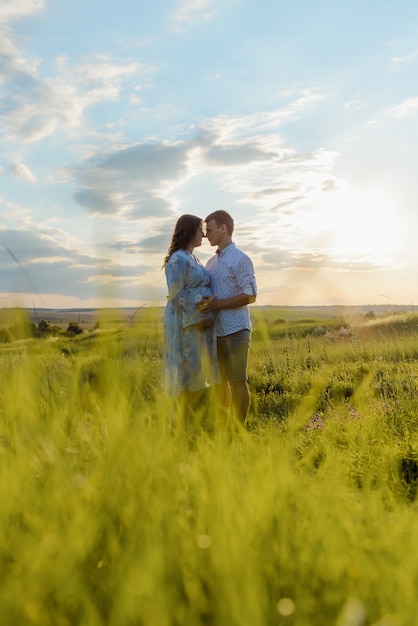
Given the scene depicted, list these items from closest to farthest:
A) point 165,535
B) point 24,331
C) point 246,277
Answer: point 165,535, point 24,331, point 246,277

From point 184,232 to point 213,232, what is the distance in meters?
0.48

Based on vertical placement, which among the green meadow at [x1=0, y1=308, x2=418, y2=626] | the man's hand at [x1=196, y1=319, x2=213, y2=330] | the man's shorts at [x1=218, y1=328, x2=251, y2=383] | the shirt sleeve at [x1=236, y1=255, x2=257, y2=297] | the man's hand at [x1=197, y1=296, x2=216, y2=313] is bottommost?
the green meadow at [x1=0, y1=308, x2=418, y2=626]

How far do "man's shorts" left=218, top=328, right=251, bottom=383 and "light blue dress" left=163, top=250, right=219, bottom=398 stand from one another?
0.17 metres

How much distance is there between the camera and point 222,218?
21.2 feet

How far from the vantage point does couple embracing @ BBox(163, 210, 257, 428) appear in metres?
6.04

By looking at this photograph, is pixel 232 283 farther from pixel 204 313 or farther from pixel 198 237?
pixel 198 237

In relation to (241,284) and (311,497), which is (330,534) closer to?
(311,497)

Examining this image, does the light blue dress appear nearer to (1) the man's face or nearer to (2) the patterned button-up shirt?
(2) the patterned button-up shirt

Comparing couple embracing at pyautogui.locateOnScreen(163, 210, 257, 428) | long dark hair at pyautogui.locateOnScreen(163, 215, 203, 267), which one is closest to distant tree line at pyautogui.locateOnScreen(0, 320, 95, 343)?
couple embracing at pyautogui.locateOnScreen(163, 210, 257, 428)

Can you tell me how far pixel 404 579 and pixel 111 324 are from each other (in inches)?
71.3

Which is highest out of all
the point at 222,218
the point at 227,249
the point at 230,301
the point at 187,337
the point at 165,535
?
the point at 222,218

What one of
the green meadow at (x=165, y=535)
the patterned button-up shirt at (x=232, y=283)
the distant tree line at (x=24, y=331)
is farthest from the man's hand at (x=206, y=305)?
the green meadow at (x=165, y=535)

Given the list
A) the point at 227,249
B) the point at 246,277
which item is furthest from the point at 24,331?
the point at 227,249

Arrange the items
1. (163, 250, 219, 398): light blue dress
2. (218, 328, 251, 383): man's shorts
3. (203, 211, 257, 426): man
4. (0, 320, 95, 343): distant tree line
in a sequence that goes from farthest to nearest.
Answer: (218, 328, 251, 383): man's shorts, (203, 211, 257, 426): man, (163, 250, 219, 398): light blue dress, (0, 320, 95, 343): distant tree line
